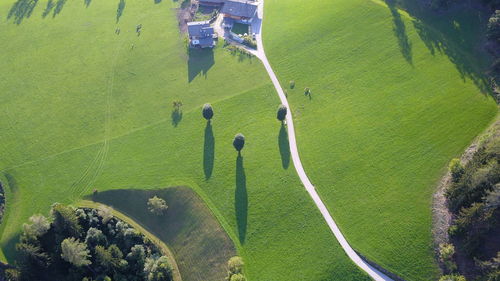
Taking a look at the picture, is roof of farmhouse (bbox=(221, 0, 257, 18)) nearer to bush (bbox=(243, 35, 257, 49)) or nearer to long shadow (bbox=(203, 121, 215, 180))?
bush (bbox=(243, 35, 257, 49))

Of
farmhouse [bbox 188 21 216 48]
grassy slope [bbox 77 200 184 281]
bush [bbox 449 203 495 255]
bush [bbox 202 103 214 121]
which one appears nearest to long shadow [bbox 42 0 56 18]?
farmhouse [bbox 188 21 216 48]

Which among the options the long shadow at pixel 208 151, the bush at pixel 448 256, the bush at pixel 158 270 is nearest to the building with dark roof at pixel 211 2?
the long shadow at pixel 208 151

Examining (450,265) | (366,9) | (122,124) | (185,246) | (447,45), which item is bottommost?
(185,246)

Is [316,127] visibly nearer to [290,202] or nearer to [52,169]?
[290,202]

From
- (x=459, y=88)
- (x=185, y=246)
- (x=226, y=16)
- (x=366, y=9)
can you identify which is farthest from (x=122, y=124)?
(x=459, y=88)

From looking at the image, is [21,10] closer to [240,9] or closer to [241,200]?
[240,9]

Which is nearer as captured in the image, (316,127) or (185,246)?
(185,246)
